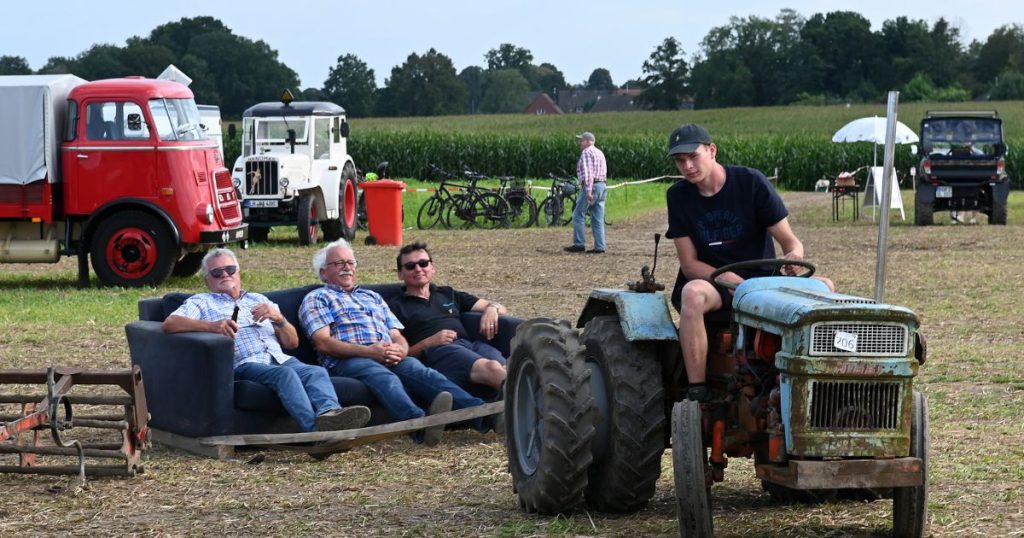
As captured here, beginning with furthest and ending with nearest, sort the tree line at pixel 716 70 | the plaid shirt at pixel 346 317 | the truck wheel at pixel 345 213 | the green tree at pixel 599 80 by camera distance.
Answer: the green tree at pixel 599 80 → the tree line at pixel 716 70 → the truck wheel at pixel 345 213 → the plaid shirt at pixel 346 317

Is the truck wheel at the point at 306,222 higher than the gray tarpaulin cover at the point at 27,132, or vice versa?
the gray tarpaulin cover at the point at 27,132

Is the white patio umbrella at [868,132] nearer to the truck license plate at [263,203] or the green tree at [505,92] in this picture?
the truck license plate at [263,203]

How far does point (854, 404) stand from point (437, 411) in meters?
3.43

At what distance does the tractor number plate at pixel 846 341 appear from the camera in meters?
5.45

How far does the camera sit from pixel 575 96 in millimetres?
167500

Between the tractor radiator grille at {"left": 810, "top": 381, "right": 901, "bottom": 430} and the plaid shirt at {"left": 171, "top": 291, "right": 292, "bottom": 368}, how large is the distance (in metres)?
4.00

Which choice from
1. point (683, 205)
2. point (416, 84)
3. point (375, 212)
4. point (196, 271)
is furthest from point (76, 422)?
point (416, 84)

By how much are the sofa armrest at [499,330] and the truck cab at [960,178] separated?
68.5 ft

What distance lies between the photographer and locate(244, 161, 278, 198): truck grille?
82.5 feet

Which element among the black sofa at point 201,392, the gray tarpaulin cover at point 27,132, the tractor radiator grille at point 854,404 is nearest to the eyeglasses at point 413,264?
the black sofa at point 201,392

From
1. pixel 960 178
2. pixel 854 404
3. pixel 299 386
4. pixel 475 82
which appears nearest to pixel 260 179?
pixel 960 178

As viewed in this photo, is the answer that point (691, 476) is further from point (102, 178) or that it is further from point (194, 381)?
point (102, 178)

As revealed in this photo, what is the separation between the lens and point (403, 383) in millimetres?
8914

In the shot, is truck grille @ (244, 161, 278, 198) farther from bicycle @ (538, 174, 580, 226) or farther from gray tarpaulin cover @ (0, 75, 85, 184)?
gray tarpaulin cover @ (0, 75, 85, 184)
